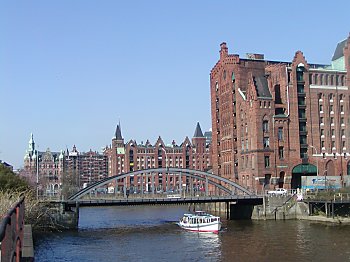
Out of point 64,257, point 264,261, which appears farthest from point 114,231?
point 264,261

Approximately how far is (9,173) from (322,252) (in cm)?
3762

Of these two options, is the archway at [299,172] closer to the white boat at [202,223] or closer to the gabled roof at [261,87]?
the gabled roof at [261,87]

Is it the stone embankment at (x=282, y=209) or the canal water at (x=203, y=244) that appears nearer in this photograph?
the canal water at (x=203, y=244)

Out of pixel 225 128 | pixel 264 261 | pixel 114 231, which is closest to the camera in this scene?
pixel 264 261

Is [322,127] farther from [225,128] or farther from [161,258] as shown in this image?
[161,258]

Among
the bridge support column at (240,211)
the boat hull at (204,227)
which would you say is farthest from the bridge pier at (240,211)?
the boat hull at (204,227)

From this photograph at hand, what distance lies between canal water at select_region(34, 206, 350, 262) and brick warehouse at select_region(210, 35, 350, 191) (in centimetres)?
2591

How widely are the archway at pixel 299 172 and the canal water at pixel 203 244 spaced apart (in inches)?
1069

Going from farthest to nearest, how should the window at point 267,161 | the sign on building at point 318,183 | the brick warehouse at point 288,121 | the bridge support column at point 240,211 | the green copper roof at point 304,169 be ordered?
the green copper roof at point 304,169
the brick warehouse at point 288,121
the window at point 267,161
the sign on building at point 318,183
the bridge support column at point 240,211

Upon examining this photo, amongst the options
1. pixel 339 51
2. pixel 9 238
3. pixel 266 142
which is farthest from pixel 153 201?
pixel 9 238

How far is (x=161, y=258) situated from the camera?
152 ft

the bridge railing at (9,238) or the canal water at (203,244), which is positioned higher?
the bridge railing at (9,238)

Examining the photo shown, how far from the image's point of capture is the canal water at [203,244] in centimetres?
4597

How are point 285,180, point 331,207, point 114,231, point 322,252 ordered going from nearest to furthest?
point 322,252
point 114,231
point 331,207
point 285,180
